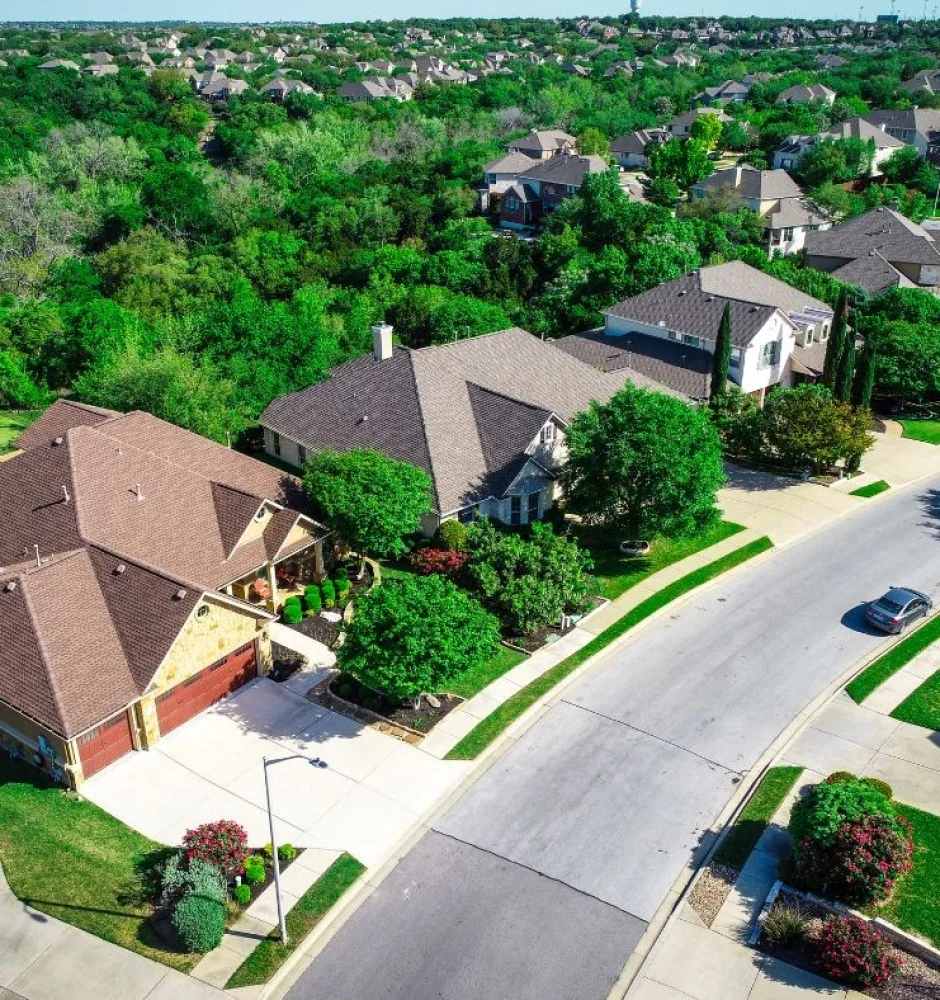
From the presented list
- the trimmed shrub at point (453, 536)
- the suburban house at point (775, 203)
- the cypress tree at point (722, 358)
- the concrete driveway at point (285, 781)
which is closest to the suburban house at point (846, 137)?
the suburban house at point (775, 203)

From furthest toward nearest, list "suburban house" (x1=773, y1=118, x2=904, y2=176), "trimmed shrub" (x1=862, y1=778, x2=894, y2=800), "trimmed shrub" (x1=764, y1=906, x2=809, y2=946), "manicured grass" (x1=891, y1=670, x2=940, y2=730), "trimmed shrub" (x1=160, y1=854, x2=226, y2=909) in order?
"suburban house" (x1=773, y1=118, x2=904, y2=176) < "manicured grass" (x1=891, y1=670, x2=940, y2=730) < "trimmed shrub" (x1=862, y1=778, x2=894, y2=800) < "trimmed shrub" (x1=160, y1=854, x2=226, y2=909) < "trimmed shrub" (x1=764, y1=906, x2=809, y2=946)

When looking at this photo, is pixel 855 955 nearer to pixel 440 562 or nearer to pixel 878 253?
pixel 440 562

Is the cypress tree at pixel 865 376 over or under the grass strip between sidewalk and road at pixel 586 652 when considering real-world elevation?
over

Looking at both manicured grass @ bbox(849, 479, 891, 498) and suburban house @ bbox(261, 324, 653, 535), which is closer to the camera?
suburban house @ bbox(261, 324, 653, 535)

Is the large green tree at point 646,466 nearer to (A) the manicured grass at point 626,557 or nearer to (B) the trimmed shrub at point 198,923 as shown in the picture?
(A) the manicured grass at point 626,557

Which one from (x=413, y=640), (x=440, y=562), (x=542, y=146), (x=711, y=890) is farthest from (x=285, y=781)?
(x=542, y=146)

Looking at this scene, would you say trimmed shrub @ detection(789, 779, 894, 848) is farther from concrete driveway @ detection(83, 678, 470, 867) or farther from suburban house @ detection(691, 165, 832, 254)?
suburban house @ detection(691, 165, 832, 254)

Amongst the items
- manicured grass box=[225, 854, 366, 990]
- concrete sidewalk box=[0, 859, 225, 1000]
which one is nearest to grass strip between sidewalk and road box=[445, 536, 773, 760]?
manicured grass box=[225, 854, 366, 990]
